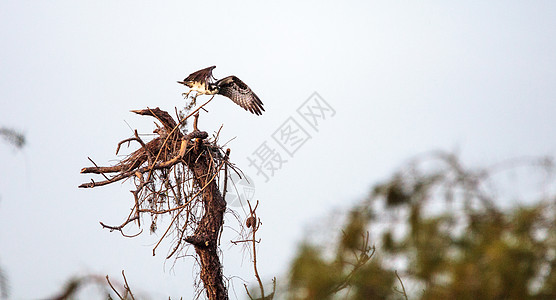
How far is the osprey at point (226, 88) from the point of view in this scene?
4.55 m

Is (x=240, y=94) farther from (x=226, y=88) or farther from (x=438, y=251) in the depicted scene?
(x=438, y=251)

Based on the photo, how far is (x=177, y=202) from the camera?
429 cm

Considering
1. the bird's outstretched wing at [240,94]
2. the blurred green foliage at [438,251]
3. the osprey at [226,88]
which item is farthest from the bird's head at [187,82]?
the blurred green foliage at [438,251]

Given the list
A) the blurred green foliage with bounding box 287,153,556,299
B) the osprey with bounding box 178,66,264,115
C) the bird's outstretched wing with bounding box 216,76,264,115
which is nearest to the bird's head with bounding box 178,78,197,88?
the osprey with bounding box 178,66,264,115

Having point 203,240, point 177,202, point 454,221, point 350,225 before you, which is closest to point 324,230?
point 350,225

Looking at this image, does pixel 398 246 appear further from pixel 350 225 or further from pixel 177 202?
pixel 177 202

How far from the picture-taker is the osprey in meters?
4.55

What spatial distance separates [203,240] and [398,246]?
205cm

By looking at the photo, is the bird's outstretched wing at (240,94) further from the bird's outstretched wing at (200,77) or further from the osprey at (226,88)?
the bird's outstretched wing at (200,77)

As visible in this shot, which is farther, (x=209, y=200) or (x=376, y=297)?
(x=209, y=200)

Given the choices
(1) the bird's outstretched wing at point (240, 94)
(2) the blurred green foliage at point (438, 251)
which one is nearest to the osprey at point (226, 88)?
(1) the bird's outstretched wing at point (240, 94)

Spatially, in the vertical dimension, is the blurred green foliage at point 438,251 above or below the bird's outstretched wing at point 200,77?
below

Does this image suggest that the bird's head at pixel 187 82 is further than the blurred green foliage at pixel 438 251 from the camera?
Yes

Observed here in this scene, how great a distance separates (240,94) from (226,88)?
0.13 meters
